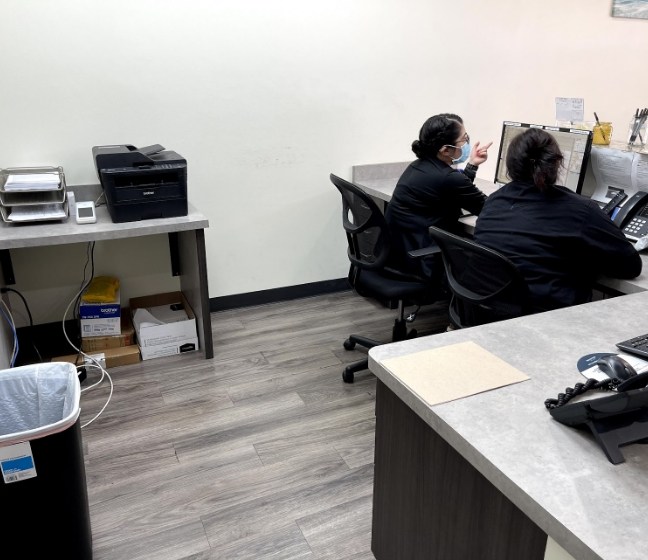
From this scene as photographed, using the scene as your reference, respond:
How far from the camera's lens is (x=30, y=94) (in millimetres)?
2711

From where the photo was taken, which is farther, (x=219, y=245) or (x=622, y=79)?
(x=622, y=79)

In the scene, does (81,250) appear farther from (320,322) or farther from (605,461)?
(605,461)

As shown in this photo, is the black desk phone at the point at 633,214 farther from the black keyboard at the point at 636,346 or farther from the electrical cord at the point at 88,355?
the electrical cord at the point at 88,355

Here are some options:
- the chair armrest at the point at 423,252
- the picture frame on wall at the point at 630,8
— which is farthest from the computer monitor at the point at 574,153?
the picture frame on wall at the point at 630,8

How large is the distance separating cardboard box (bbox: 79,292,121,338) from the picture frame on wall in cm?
408

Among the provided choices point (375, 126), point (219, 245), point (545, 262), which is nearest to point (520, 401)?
point (545, 262)

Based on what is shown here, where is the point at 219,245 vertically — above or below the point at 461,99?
below

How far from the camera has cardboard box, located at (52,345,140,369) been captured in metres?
2.83

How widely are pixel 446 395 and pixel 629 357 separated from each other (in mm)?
468

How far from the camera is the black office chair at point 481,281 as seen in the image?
1836 mm

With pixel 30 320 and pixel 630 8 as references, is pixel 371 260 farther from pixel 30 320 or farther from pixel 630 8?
pixel 630 8

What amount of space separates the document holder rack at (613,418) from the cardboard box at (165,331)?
222 cm

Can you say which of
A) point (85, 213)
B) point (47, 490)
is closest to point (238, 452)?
point (47, 490)

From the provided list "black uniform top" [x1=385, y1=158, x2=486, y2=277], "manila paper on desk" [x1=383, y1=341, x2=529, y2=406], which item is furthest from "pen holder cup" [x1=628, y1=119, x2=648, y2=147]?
"manila paper on desk" [x1=383, y1=341, x2=529, y2=406]
